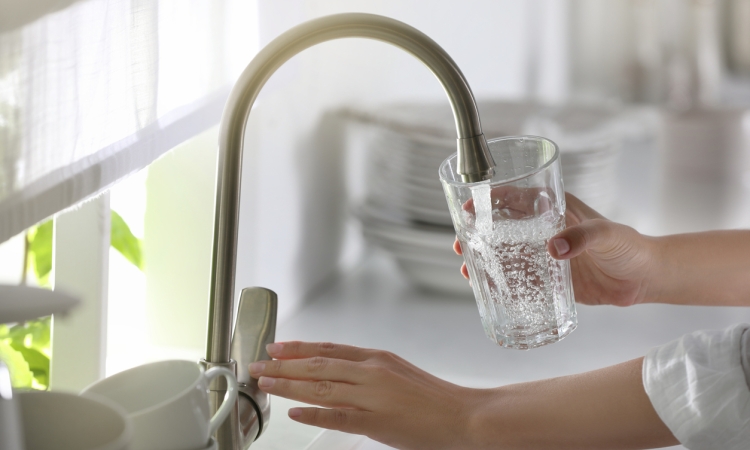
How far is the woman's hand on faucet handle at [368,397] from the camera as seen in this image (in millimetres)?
672

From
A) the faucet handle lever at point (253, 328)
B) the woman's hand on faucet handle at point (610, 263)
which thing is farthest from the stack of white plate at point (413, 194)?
the faucet handle lever at point (253, 328)

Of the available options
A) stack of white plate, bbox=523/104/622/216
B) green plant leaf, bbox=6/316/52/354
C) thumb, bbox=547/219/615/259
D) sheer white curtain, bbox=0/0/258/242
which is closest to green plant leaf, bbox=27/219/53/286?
green plant leaf, bbox=6/316/52/354

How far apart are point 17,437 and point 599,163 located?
103cm

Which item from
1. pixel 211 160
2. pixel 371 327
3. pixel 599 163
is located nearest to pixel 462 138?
pixel 211 160

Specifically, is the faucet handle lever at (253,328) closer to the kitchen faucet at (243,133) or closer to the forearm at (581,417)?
the kitchen faucet at (243,133)

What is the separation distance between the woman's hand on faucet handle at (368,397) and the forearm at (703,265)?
0.90 ft

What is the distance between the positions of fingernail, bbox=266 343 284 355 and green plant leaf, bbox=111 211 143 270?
1.23 feet

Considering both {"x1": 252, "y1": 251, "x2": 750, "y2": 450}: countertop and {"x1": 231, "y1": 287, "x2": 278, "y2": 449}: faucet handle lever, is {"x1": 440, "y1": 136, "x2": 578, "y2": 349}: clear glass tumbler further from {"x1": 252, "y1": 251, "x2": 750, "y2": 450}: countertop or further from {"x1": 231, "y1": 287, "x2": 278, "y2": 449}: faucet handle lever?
{"x1": 252, "y1": 251, "x2": 750, "y2": 450}: countertop

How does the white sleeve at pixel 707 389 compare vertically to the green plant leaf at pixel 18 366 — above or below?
above

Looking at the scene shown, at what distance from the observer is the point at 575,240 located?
0.61 meters

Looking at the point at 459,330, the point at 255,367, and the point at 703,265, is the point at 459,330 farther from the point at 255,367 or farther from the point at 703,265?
the point at 255,367

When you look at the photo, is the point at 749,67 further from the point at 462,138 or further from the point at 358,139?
the point at 462,138

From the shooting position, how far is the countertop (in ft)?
3.34

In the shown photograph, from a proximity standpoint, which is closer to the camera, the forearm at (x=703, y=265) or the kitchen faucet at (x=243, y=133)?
the kitchen faucet at (x=243, y=133)
